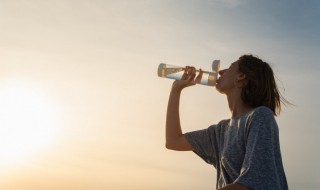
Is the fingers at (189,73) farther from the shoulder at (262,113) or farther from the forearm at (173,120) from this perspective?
the shoulder at (262,113)

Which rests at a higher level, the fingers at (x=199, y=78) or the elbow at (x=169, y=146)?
the fingers at (x=199, y=78)

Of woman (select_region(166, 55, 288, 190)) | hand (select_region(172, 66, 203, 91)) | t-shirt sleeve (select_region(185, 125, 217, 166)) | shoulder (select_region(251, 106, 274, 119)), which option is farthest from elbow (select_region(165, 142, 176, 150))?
shoulder (select_region(251, 106, 274, 119))

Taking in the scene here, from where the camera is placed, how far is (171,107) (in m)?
5.78

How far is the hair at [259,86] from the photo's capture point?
4645 millimetres

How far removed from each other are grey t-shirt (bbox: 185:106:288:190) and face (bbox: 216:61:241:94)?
12.7 inches

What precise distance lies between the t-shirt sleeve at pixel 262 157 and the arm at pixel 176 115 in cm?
158

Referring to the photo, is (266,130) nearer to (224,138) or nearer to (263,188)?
(263,188)

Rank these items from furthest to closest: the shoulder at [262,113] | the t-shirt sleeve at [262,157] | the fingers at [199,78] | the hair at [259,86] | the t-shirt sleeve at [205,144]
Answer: the fingers at [199,78]
the t-shirt sleeve at [205,144]
the hair at [259,86]
the shoulder at [262,113]
the t-shirt sleeve at [262,157]

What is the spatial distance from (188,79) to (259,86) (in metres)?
1.12

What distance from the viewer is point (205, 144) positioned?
5.18 metres

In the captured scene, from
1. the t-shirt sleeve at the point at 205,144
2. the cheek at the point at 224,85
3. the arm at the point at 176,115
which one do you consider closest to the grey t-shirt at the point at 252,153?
the t-shirt sleeve at the point at 205,144

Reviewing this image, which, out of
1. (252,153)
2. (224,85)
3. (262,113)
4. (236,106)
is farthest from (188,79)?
(252,153)

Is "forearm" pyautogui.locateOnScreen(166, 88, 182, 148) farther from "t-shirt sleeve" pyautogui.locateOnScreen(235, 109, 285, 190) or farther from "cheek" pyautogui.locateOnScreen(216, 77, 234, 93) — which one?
"t-shirt sleeve" pyautogui.locateOnScreen(235, 109, 285, 190)

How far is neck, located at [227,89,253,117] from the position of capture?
4.72 m
